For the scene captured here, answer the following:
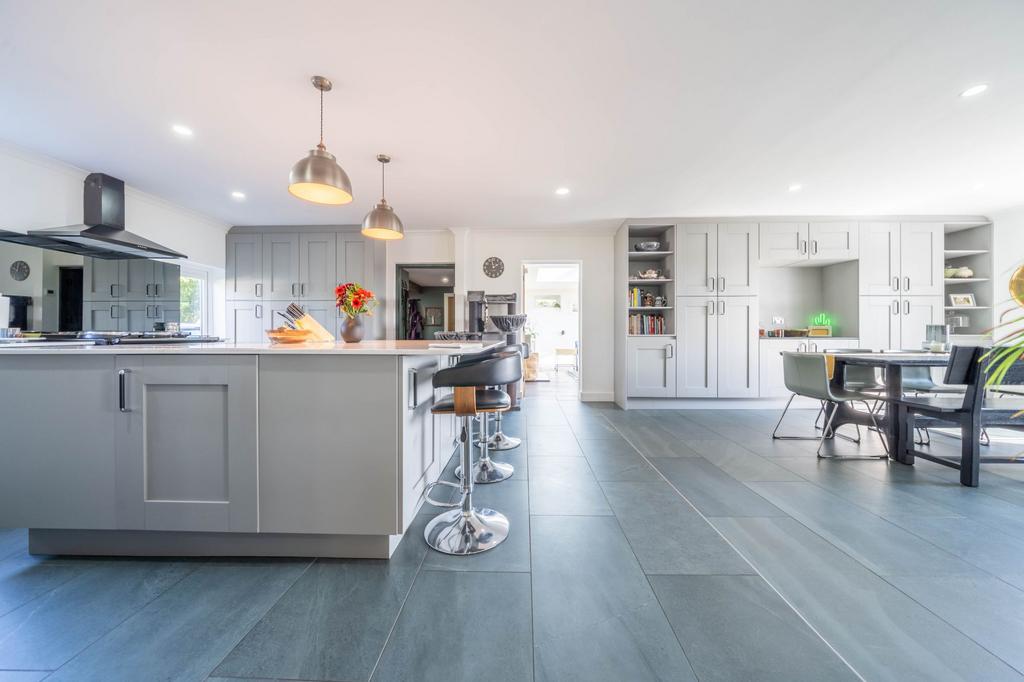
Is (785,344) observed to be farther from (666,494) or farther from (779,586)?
(779,586)

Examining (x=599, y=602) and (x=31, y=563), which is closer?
(x=599, y=602)

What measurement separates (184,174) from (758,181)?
5.55 metres

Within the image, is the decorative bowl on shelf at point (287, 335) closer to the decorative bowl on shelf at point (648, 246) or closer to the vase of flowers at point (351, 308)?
the vase of flowers at point (351, 308)

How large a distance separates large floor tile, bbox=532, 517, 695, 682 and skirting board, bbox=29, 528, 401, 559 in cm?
73

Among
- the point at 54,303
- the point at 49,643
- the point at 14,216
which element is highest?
the point at 14,216

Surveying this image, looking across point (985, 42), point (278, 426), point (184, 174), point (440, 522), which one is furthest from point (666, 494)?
point (184, 174)

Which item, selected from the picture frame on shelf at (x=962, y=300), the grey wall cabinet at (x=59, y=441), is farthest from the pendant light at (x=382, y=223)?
the picture frame on shelf at (x=962, y=300)

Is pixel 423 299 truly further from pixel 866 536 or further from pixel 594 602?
pixel 866 536

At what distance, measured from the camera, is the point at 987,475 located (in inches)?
96.6

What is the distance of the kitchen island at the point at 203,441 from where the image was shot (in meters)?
1.48

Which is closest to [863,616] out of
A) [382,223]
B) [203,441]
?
[203,441]

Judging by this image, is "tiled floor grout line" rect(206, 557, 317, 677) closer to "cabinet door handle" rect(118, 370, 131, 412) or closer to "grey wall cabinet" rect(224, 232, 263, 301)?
"cabinet door handle" rect(118, 370, 131, 412)

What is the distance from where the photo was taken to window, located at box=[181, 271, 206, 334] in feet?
14.8

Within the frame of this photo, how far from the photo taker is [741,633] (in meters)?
1.15
